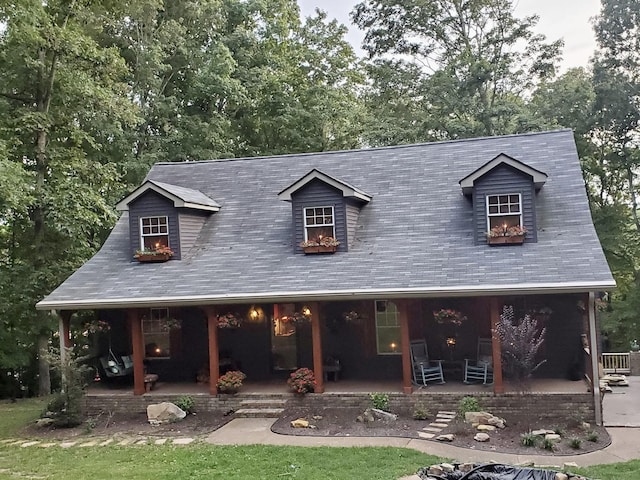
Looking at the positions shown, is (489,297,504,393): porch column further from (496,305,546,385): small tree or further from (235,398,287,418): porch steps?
(235,398,287,418): porch steps

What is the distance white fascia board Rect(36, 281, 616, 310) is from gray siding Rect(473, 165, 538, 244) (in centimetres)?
205

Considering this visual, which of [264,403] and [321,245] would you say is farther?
[321,245]

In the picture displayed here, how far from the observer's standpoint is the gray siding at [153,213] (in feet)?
47.3

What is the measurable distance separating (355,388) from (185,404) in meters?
3.70

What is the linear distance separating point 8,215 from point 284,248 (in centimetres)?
963

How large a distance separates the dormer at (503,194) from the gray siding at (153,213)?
23.4ft

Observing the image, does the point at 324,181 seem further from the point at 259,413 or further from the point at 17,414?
the point at 17,414

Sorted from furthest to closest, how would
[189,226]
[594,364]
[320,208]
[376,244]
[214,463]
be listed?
[189,226] → [320,208] → [376,244] → [594,364] → [214,463]

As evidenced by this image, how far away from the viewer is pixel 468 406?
1098cm

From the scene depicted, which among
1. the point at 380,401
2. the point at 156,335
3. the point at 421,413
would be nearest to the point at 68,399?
the point at 156,335

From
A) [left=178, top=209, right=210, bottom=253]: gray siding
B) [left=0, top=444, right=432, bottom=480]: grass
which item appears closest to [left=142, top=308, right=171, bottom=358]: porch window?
[left=178, top=209, right=210, bottom=253]: gray siding

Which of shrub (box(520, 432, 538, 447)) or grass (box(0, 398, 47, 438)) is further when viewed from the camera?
grass (box(0, 398, 47, 438))

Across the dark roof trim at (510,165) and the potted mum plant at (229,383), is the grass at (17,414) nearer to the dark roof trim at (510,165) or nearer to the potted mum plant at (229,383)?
the potted mum plant at (229,383)

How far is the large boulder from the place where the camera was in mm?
11828
